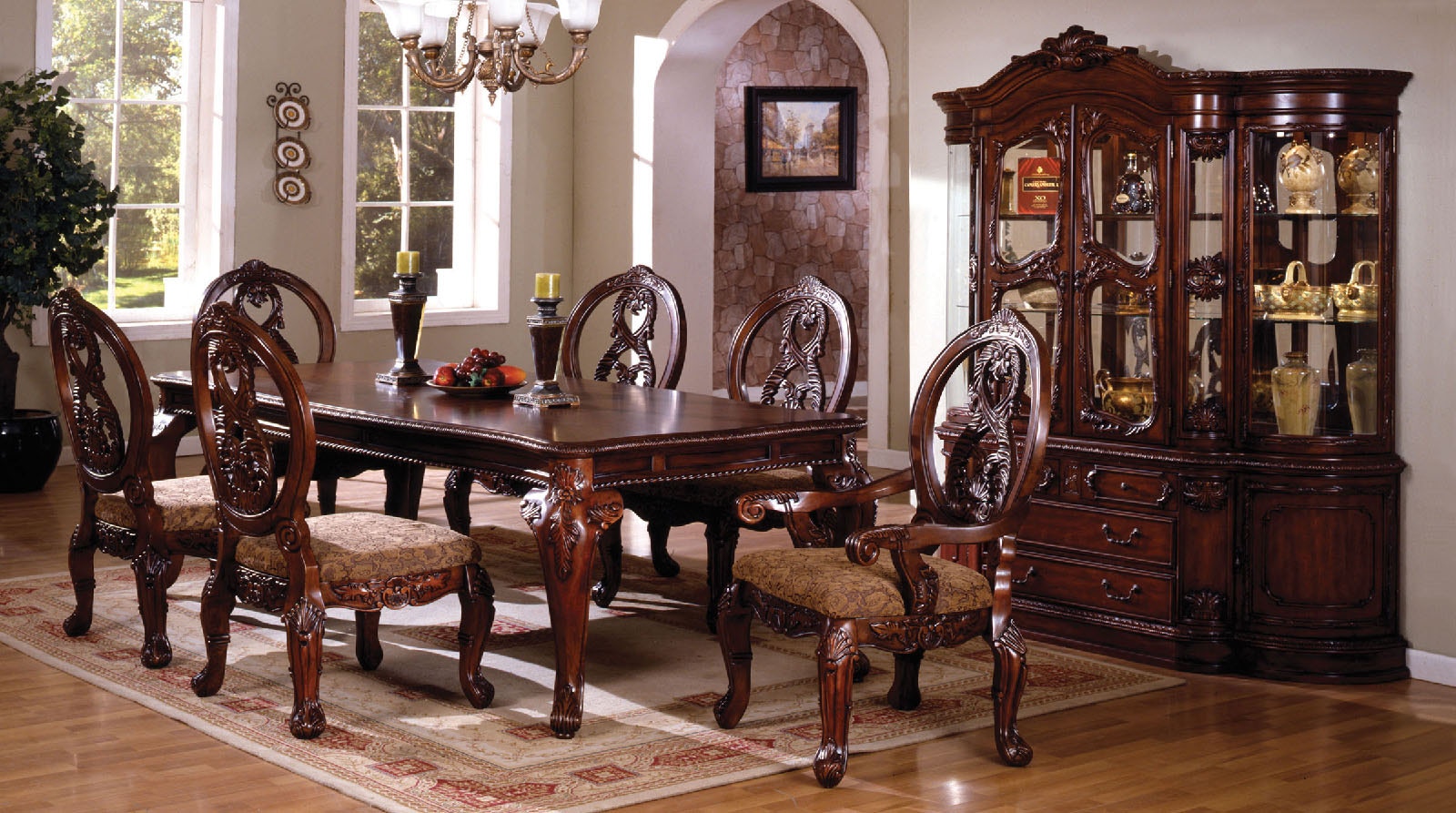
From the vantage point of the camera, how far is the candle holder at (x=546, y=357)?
4465 mm

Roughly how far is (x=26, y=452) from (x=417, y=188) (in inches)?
105

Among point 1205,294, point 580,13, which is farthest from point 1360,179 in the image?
point 580,13

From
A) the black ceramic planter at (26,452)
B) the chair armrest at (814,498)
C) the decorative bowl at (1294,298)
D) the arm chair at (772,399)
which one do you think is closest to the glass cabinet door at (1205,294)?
the decorative bowl at (1294,298)

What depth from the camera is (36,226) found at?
696cm

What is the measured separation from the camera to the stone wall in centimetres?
1016

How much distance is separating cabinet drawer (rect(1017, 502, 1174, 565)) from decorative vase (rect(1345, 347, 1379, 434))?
1.84ft

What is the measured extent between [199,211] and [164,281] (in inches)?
14.9

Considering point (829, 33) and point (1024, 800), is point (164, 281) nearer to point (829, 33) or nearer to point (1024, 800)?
point (829, 33)

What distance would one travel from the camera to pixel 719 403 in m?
4.64

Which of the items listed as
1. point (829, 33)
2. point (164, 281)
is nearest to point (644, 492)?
point (164, 281)

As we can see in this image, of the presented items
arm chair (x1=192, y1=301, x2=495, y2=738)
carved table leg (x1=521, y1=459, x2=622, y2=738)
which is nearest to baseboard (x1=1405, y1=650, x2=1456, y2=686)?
carved table leg (x1=521, y1=459, x2=622, y2=738)

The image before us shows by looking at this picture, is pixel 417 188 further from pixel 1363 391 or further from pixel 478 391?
pixel 1363 391

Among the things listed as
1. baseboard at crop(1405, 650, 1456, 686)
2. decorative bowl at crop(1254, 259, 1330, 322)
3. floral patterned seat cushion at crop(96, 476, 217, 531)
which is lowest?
baseboard at crop(1405, 650, 1456, 686)

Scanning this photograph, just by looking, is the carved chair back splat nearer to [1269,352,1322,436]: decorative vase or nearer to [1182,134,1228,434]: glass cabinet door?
[1182,134,1228,434]: glass cabinet door
